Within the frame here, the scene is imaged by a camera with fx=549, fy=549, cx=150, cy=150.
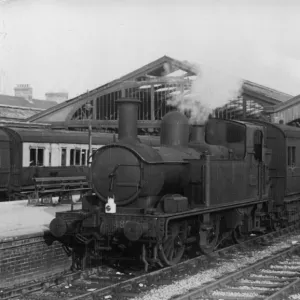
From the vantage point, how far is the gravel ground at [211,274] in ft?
27.3

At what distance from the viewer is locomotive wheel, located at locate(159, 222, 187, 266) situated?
9.90 meters

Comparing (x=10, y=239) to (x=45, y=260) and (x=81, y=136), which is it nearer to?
(x=45, y=260)

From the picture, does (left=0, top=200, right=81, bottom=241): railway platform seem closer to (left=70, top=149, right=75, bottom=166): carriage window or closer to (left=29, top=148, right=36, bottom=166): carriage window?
(left=29, top=148, right=36, bottom=166): carriage window

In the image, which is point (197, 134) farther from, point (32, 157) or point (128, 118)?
point (32, 157)

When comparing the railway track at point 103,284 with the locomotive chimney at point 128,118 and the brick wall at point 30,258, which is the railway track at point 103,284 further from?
the locomotive chimney at point 128,118

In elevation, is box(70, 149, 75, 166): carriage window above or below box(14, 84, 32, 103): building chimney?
below

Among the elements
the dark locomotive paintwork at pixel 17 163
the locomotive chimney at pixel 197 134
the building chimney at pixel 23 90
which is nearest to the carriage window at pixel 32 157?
the dark locomotive paintwork at pixel 17 163

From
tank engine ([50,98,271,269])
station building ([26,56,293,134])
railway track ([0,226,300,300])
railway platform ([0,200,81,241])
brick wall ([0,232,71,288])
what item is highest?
station building ([26,56,293,134])

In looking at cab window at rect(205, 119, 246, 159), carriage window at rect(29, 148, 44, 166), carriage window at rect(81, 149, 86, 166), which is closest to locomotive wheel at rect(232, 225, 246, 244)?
cab window at rect(205, 119, 246, 159)

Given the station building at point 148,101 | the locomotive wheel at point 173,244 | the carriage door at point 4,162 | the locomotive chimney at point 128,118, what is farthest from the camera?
the station building at point 148,101

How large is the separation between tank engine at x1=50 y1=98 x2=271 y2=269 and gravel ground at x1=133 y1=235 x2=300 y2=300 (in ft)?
2.05

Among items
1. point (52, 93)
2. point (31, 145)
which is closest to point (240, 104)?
point (31, 145)

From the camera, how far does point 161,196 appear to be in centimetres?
1051

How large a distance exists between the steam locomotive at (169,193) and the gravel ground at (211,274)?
0.62 m
